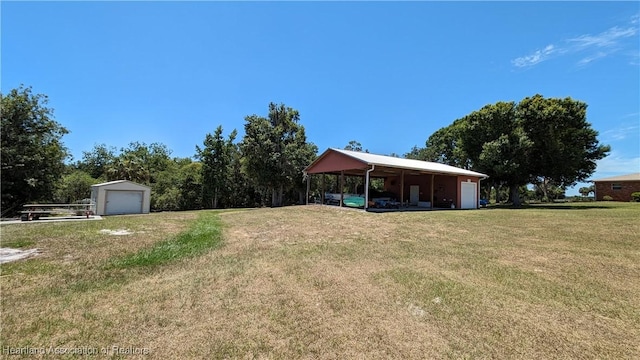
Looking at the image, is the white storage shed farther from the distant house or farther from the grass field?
the distant house

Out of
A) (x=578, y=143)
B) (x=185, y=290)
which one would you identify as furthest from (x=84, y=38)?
(x=578, y=143)

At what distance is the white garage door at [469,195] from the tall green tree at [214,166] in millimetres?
24010

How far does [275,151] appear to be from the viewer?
28531 millimetres

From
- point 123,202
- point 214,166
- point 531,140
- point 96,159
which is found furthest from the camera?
point 96,159

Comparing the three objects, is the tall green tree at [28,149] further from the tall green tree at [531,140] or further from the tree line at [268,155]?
the tall green tree at [531,140]

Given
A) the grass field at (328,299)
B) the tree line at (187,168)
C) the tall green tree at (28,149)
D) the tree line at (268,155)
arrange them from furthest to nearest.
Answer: the tree line at (268,155) → the tree line at (187,168) → the tall green tree at (28,149) → the grass field at (328,299)

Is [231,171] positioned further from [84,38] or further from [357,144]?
[84,38]

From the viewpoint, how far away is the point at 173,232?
381 inches

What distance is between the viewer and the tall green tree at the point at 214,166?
3078 centimetres

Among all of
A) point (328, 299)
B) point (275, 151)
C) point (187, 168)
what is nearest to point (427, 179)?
point (275, 151)

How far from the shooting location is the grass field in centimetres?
279

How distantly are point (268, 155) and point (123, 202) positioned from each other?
12705mm

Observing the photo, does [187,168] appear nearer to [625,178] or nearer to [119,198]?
[119,198]

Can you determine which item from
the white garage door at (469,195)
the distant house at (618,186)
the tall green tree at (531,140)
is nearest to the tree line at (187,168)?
the white garage door at (469,195)
